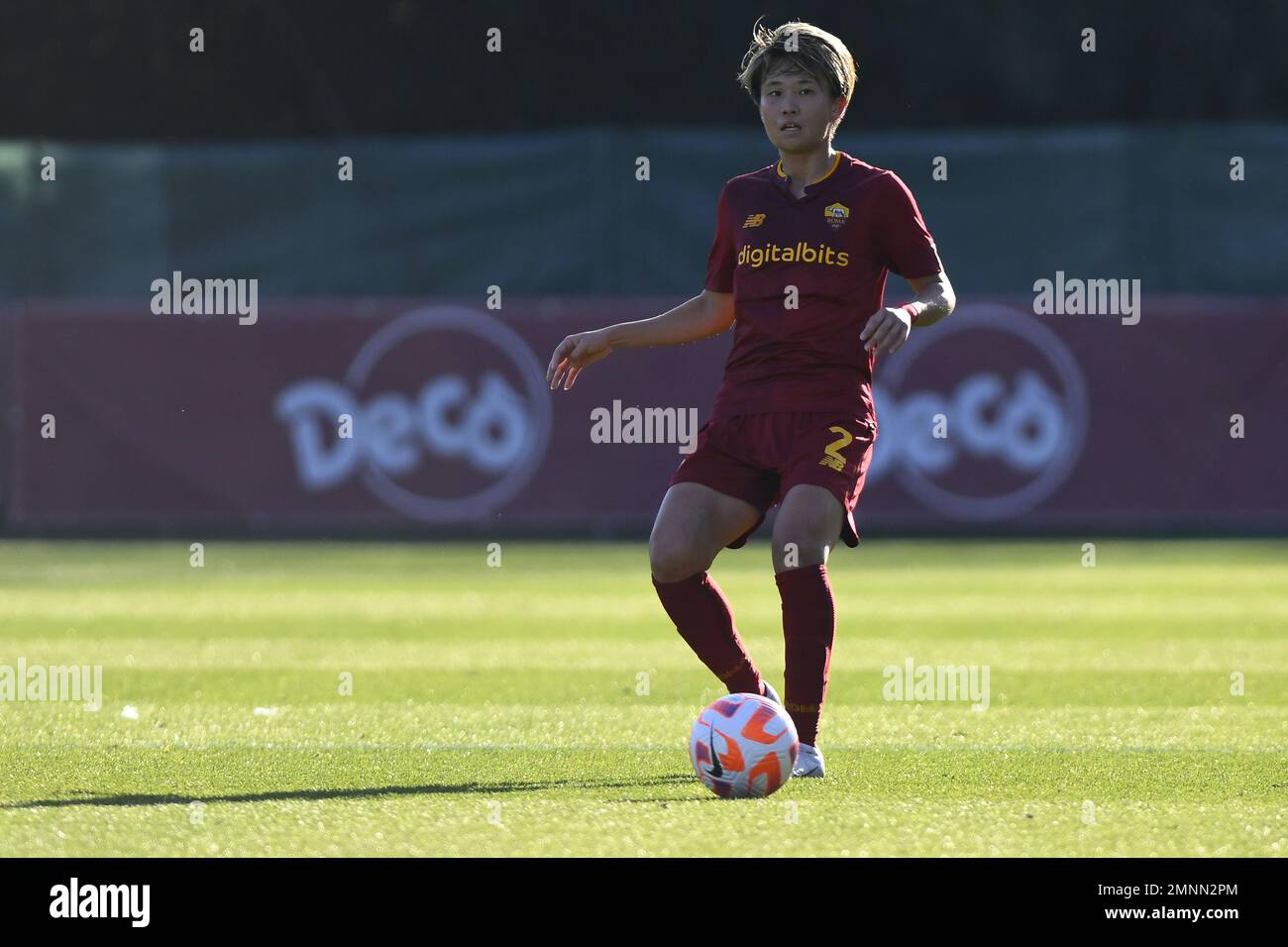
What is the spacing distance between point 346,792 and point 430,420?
1248 cm

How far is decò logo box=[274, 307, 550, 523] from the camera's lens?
1850 cm

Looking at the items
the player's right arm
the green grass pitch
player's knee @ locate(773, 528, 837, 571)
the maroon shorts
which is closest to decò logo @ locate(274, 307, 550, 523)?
the green grass pitch

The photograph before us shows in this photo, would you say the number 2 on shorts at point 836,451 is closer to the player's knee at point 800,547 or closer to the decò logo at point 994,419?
the player's knee at point 800,547

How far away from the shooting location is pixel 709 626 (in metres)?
6.66

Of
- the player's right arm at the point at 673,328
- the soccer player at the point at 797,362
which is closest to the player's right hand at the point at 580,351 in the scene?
the player's right arm at the point at 673,328

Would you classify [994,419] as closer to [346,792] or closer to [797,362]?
[797,362]

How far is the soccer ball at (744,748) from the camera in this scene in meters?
6.01

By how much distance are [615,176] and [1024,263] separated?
3.61 metres

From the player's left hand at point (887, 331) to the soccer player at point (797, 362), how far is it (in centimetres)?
27

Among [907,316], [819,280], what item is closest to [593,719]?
[819,280]

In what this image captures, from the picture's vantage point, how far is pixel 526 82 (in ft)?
78.9

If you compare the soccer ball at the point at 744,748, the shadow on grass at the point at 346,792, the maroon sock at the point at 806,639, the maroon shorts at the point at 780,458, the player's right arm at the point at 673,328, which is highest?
the player's right arm at the point at 673,328

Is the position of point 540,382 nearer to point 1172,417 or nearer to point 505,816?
point 1172,417

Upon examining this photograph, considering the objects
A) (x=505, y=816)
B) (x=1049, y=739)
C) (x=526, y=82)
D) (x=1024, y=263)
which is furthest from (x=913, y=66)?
(x=505, y=816)
